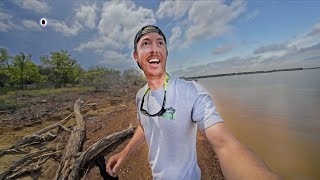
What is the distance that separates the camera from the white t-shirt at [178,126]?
1.38m

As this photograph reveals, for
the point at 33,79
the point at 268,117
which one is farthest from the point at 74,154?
the point at 33,79

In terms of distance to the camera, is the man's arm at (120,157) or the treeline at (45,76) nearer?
the man's arm at (120,157)

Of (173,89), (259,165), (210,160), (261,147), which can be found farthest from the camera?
(261,147)

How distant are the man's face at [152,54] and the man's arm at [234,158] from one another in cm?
63

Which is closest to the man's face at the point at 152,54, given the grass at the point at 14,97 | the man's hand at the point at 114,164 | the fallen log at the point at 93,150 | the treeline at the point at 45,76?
the man's hand at the point at 114,164

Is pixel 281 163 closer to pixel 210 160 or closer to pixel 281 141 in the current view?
pixel 281 141

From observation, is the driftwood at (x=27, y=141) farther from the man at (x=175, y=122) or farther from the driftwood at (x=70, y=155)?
the man at (x=175, y=122)

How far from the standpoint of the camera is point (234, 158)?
1.14 meters

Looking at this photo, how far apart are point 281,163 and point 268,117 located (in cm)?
711

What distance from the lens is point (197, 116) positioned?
1361 millimetres

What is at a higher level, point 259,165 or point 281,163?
point 259,165

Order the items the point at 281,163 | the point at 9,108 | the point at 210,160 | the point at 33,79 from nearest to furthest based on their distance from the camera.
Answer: the point at 210,160, the point at 281,163, the point at 9,108, the point at 33,79

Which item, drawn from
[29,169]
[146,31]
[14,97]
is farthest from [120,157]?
[14,97]

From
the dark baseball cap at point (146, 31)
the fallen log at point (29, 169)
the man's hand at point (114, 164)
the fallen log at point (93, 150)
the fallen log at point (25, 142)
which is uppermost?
the dark baseball cap at point (146, 31)
